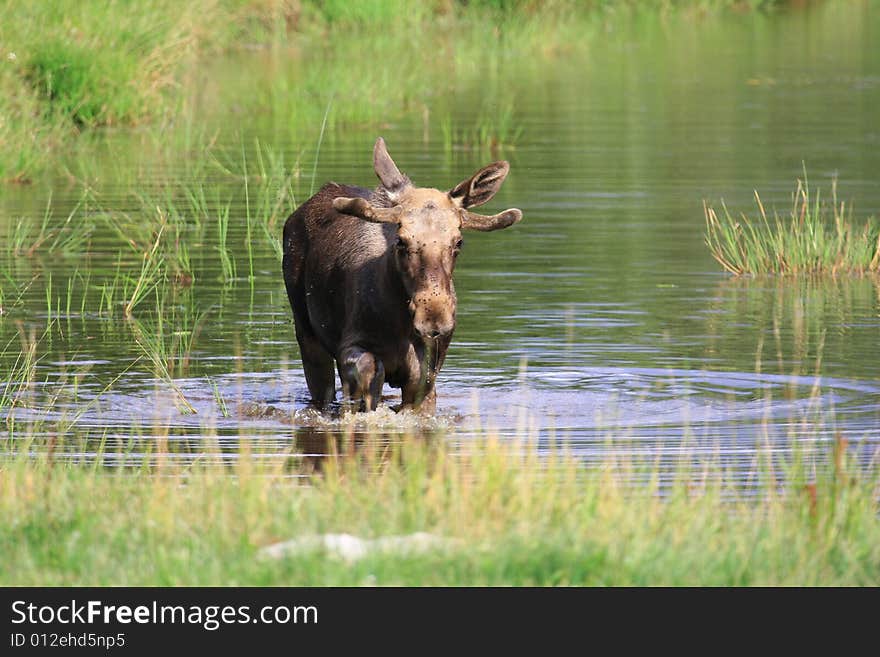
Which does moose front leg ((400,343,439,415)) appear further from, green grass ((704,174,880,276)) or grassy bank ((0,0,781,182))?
grassy bank ((0,0,781,182))

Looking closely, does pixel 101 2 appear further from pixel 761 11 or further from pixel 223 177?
pixel 761 11

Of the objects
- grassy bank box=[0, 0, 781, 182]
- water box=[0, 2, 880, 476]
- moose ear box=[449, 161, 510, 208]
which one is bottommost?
water box=[0, 2, 880, 476]

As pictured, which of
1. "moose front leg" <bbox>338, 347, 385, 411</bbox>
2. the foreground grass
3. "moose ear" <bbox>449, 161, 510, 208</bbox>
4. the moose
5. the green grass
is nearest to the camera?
the foreground grass

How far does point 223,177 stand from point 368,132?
453cm

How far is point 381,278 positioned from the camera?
1010cm

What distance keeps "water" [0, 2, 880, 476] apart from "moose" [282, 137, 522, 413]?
324mm

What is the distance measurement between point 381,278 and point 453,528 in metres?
3.49

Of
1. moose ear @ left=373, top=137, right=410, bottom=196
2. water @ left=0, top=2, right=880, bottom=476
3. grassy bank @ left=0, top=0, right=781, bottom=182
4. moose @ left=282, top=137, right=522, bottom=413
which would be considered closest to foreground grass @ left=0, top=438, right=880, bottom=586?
water @ left=0, top=2, right=880, bottom=476

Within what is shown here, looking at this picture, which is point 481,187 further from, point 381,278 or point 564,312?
point 564,312

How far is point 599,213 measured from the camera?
18.8m

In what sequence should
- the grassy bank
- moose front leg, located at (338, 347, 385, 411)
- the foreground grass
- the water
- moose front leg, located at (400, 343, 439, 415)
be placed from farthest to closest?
the grassy bank, the water, moose front leg, located at (400, 343, 439, 415), moose front leg, located at (338, 347, 385, 411), the foreground grass

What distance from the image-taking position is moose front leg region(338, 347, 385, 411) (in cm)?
1005

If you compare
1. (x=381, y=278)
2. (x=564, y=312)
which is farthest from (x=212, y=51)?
(x=381, y=278)

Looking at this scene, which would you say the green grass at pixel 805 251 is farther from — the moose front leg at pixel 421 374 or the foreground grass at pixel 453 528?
the foreground grass at pixel 453 528
